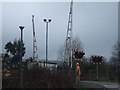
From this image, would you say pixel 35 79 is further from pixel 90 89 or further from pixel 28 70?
pixel 90 89

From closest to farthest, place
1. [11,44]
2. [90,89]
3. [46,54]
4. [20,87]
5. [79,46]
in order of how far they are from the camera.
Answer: [20,87] < [90,89] < [11,44] < [46,54] < [79,46]

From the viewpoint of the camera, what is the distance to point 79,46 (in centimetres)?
8312

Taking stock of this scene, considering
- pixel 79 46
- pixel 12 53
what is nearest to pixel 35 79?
pixel 12 53

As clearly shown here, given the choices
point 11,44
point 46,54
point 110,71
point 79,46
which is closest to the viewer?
point 11,44

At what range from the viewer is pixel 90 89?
28.5 metres

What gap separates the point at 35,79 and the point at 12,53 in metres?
24.6

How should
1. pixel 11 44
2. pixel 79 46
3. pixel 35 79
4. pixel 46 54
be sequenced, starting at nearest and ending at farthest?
1. pixel 35 79
2. pixel 11 44
3. pixel 46 54
4. pixel 79 46

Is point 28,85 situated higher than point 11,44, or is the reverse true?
point 11,44

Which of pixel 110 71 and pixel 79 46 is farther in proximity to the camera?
pixel 79 46

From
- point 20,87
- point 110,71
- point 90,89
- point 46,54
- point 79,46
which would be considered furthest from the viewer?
point 79,46

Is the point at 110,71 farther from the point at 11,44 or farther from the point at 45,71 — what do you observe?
the point at 45,71

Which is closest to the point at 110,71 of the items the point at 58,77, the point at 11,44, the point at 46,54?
the point at 46,54

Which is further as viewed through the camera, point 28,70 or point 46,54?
point 46,54

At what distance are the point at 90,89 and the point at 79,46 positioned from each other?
54751 mm
